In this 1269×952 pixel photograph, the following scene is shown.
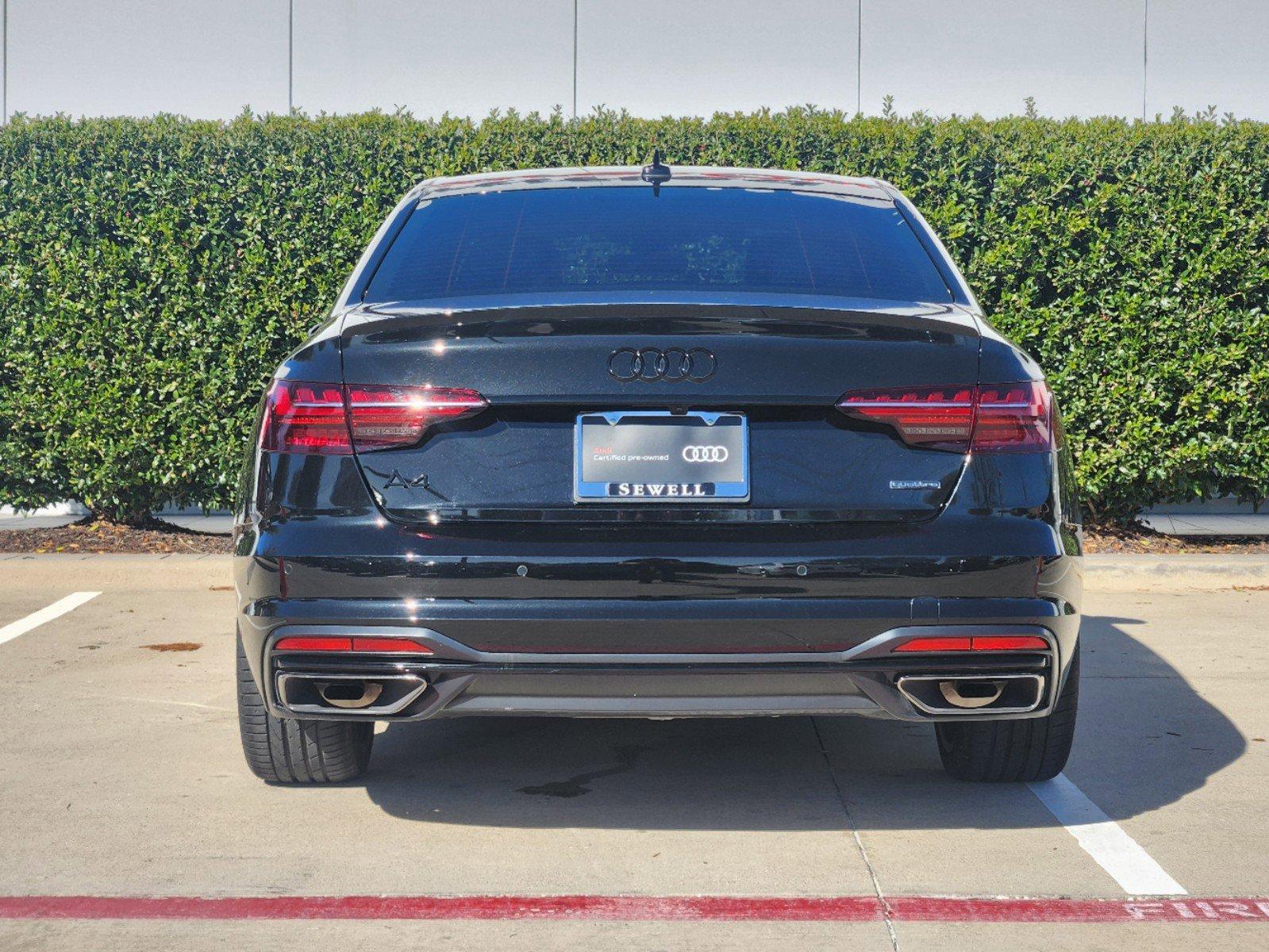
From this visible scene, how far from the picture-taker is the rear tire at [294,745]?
4.26 metres

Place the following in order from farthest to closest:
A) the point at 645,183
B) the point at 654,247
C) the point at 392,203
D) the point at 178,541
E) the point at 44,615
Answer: the point at 178,541 → the point at 392,203 → the point at 44,615 → the point at 645,183 → the point at 654,247

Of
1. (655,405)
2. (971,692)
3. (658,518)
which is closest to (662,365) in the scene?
(655,405)

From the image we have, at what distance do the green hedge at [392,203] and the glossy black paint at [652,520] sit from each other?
5509 mm

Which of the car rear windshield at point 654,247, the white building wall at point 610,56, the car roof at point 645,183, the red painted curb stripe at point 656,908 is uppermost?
the white building wall at point 610,56

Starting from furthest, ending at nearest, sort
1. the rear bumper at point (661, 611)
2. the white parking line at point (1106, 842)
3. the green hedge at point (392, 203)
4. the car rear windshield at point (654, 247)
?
the green hedge at point (392, 203), the car rear windshield at point (654, 247), the white parking line at point (1106, 842), the rear bumper at point (661, 611)

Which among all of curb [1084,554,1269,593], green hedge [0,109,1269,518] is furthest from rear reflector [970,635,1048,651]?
green hedge [0,109,1269,518]

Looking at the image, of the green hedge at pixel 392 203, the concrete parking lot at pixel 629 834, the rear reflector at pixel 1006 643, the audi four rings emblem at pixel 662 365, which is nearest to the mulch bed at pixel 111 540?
the green hedge at pixel 392 203

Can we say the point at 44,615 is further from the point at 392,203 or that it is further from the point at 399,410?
the point at 399,410

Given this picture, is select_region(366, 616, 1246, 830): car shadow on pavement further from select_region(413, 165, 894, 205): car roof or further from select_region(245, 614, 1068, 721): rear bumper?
select_region(413, 165, 894, 205): car roof

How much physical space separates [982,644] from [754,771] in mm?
1260

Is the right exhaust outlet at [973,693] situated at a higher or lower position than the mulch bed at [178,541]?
higher

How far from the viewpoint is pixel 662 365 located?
3584mm

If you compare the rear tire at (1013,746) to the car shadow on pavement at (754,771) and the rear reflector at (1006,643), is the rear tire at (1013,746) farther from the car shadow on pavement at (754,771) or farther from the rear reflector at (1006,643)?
the rear reflector at (1006,643)

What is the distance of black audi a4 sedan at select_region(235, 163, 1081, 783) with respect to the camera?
11.6ft
